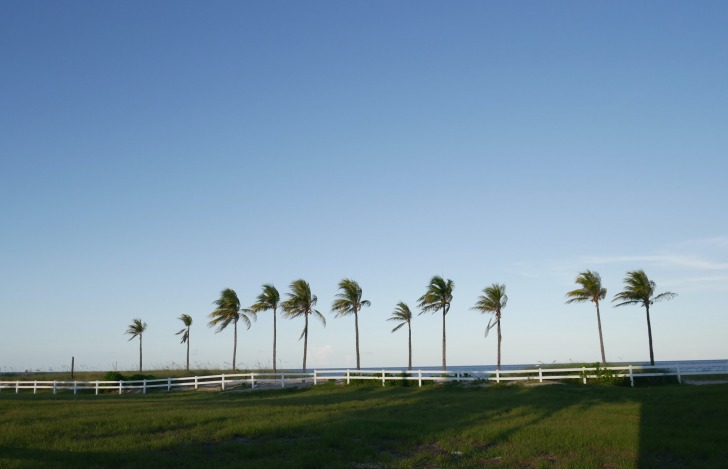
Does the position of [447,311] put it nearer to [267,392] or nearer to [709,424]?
[267,392]

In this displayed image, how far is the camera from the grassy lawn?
1330 cm

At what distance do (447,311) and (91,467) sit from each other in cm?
→ 5113

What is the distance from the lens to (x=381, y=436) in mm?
16422

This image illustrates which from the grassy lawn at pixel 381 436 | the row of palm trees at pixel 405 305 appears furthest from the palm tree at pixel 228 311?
the grassy lawn at pixel 381 436

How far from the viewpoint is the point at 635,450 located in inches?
582

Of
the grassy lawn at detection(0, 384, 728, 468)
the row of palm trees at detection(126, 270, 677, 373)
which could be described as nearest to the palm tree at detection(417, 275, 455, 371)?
the row of palm trees at detection(126, 270, 677, 373)

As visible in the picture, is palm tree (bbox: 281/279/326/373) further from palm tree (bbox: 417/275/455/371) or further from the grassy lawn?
the grassy lawn

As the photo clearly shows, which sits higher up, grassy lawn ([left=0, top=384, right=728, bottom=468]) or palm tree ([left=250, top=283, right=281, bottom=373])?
palm tree ([left=250, top=283, right=281, bottom=373])

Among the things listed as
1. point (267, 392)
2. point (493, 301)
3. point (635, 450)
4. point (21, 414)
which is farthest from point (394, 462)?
point (493, 301)

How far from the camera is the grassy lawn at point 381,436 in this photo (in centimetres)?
1330

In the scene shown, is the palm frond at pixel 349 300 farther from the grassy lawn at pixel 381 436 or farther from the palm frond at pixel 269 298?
the grassy lawn at pixel 381 436

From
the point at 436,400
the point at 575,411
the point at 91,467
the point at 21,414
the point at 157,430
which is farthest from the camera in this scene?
the point at 436,400

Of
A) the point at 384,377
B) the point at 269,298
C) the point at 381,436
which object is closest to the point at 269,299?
the point at 269,298

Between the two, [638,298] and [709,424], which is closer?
[709,424]
